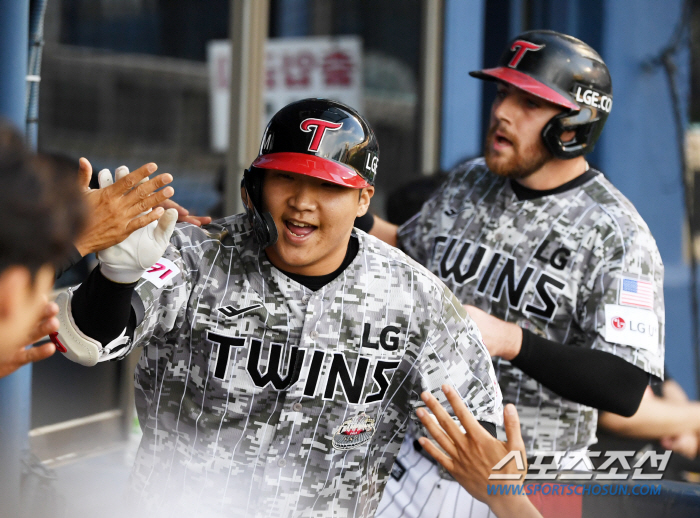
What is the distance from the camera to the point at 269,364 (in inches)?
95.1

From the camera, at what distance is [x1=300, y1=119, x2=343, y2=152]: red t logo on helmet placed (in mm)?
2393

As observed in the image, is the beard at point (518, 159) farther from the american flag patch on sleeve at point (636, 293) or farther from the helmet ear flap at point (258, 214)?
the helmet ear flap at point (258, 214)

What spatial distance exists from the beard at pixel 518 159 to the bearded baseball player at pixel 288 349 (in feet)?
3.00

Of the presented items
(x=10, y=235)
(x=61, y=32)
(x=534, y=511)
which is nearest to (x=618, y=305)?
(x=534, y=511)

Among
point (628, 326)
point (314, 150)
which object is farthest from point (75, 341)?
point (628, 326)

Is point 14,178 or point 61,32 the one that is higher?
point 61,32

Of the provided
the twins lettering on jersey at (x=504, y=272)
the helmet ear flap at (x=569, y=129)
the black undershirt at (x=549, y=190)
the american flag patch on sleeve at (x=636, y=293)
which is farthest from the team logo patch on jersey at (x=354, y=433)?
the helmet ear flap at (x=569, y=129)

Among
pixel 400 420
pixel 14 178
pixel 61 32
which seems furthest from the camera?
pixel 61 32

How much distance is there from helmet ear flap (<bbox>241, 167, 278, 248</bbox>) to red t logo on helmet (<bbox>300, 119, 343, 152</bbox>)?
0.19m

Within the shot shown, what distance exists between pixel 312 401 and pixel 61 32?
5.43m

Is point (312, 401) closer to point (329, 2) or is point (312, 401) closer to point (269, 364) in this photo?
point (269, 364)

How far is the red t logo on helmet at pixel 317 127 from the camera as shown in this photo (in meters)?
2.39

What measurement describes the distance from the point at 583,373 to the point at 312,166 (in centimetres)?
121

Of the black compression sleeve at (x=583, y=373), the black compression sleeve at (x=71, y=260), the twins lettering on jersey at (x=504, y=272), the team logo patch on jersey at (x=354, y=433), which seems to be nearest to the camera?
the black compression sleeve at (x=71, y=260)
